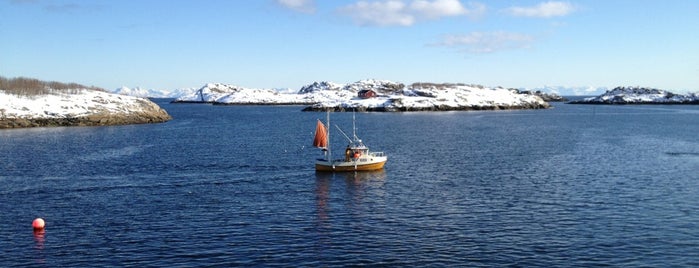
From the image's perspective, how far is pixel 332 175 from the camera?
239 ft

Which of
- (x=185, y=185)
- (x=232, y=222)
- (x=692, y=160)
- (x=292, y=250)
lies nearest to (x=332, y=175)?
(x=185, y=185)

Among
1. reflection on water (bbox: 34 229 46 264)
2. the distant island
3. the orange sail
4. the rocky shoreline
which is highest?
the distant island

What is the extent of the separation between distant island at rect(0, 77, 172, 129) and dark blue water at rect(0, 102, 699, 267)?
58.6 metres

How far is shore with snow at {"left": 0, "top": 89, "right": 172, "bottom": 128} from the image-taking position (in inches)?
5984

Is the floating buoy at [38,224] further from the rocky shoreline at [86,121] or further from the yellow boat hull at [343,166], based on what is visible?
the rocky shoreline at [86,121]

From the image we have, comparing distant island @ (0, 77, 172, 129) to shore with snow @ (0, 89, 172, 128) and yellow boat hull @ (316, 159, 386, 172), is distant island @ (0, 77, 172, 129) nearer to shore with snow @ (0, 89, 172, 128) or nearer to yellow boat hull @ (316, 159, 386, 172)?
shore with snow @ (0, 89, 172, 128)

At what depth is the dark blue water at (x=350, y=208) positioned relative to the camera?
39938 millimetres

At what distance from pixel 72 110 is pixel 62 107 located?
13.7 feet

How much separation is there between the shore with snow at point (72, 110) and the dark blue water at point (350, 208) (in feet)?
190

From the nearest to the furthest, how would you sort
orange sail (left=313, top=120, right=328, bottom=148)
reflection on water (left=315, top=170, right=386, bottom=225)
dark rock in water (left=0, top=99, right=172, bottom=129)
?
1. reflection on water (left=315, top=170, right=386, bottom=225)
2. orange sail (left=313, top=120, right=328, bottom=148)
3. dark rock in water (left=0, top=99, right=172, bottom=129)

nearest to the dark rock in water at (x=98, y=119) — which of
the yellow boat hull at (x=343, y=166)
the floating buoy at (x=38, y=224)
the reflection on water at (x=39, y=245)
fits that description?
the yellow boat hull at (x=343, y=166)

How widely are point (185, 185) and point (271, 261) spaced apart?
2976 cm

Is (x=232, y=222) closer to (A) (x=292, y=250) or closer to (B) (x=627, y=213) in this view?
(A) (x=292, y=250)

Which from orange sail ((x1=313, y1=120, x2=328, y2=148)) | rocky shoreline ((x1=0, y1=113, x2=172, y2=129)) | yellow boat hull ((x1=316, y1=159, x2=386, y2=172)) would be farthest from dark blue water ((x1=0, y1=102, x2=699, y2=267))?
rocky shoreline ((x1=0, y1=113, x2=172, y2=129))
